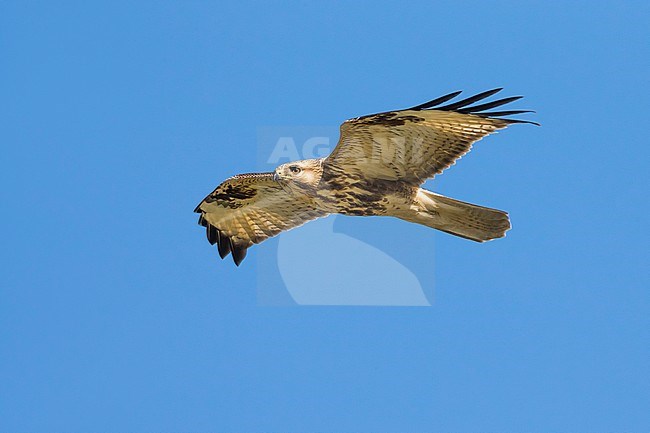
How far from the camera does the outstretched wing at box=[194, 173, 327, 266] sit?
1030 cm

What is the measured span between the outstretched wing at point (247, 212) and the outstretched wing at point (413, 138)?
101cm

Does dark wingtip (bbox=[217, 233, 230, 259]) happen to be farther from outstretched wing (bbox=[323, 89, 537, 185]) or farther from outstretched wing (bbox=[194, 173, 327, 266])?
outstretched wing (bbox=[323, 89, 537, 185])

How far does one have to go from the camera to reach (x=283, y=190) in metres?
10.2

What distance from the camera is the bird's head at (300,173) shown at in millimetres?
9297

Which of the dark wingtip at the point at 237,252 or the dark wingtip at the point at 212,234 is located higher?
the dark wingtip at the point at 212,234

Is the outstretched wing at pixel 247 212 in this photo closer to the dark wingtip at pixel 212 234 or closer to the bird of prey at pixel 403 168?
the dark wingtip at pixel 212 234

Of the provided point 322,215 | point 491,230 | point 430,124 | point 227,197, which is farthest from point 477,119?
point 227,197

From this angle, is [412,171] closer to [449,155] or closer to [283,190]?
[449,155]

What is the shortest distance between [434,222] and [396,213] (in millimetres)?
322

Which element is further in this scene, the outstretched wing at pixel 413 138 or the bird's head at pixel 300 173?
the bird's head at pixel 300 173

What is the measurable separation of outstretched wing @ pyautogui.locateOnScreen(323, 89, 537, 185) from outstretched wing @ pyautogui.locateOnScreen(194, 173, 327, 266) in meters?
1.01

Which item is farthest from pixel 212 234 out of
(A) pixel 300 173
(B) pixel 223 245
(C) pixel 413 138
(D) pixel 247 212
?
(C) pixel 413 138

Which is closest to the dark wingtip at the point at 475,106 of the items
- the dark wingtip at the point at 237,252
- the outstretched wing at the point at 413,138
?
the outstretched wing at the point at 413,138

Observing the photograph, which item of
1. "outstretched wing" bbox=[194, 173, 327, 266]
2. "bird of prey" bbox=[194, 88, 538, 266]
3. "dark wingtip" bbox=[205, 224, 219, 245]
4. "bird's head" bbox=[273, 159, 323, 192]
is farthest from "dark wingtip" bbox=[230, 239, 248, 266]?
"bird's head" bbox=[273, 159, 323, 192]
